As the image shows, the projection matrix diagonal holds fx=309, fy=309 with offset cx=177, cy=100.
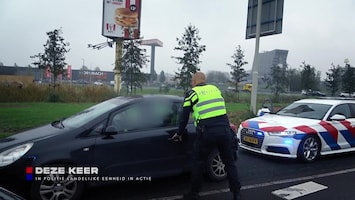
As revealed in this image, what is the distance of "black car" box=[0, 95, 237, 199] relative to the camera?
12.8ft

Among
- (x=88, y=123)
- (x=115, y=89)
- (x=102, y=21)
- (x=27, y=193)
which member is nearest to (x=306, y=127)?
(x=88, y=123)

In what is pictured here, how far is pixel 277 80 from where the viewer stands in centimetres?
2688

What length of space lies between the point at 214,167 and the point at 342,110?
4.28 meters

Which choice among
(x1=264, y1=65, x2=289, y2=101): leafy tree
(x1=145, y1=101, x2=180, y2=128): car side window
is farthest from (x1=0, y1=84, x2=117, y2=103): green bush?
(x1=145, y1=101, x2=180, y2=128): car side window

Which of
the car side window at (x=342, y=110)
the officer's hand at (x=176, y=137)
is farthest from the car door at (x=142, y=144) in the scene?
the car side window at (x=342, y=110)

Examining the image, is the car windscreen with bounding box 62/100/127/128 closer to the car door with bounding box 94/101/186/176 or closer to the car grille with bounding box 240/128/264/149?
the car door with bounding box 94/101/186/176

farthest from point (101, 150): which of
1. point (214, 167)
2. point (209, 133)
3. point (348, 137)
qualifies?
point (348, 137)

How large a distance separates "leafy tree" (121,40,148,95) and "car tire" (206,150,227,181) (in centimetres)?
1062

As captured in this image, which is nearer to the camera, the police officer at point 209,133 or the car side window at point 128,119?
the police officer at point 209,133

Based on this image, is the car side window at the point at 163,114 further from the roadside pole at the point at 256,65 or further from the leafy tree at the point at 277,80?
the leafy tree at the point at 277,80

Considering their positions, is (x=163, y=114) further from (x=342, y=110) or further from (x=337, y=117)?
(x=342, y=110)

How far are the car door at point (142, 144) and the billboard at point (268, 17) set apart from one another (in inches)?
360

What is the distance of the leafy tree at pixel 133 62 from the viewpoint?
15117 millimetres

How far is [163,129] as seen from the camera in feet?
16.0
